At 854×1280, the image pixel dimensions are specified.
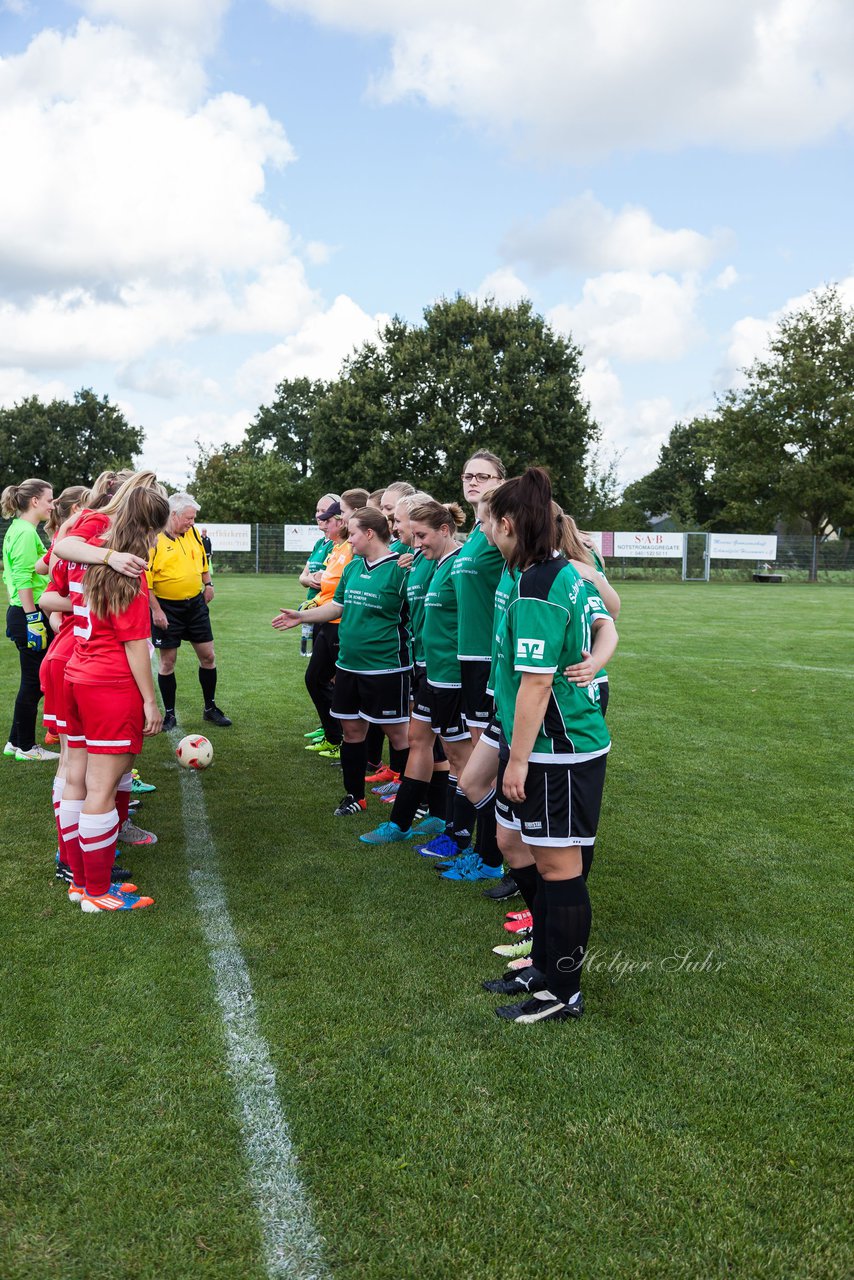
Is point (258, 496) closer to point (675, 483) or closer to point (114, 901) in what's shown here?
point (675, 483)

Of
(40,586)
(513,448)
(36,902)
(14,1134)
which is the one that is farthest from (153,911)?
(513,448)

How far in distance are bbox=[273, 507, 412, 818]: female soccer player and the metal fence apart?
30.1 metres

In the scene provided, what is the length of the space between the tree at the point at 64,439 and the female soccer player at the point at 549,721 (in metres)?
56.3

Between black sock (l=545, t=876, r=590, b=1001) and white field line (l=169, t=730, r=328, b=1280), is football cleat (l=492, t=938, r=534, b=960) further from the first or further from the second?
white field line (l=169, t=730, r=328, b=1280)

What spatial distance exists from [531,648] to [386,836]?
106 inches

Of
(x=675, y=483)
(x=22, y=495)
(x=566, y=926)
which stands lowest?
(x=566, y=926)

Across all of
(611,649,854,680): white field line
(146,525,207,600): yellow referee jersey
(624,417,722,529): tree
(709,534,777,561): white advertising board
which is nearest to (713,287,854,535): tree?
(709,534,777,561): white advertising board

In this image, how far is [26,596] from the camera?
22.2 ft

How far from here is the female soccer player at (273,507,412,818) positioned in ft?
18.2

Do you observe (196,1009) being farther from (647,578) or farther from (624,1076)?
(647,578)

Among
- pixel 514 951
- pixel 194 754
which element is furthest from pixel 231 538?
pixel 514 951

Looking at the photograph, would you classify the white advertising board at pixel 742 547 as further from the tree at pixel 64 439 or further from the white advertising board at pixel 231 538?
the tree at pixel 64 439

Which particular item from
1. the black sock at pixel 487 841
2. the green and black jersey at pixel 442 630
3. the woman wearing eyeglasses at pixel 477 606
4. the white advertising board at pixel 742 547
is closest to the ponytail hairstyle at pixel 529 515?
the woman wearing eyeglasses at pixel 477 606

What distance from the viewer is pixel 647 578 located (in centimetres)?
3747
